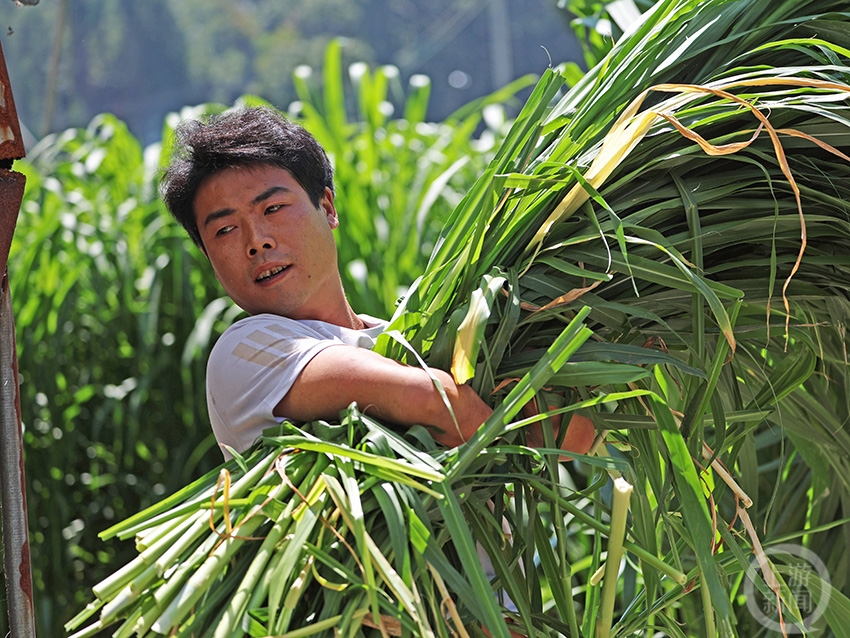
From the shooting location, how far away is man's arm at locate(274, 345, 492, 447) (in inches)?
31.1

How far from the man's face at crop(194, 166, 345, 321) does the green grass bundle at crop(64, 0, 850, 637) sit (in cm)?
17

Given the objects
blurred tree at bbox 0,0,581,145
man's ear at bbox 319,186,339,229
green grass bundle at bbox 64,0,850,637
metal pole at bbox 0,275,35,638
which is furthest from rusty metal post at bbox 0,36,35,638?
blurred tree at bbox 0,0,581,145

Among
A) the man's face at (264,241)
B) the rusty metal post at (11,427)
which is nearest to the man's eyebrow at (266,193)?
the man's face at (264,241)

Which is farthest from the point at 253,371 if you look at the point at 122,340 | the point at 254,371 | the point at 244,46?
the point at 244,46

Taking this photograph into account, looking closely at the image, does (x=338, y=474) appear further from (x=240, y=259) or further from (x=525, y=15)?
(x=525, y=15)

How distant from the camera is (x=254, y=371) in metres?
0.86

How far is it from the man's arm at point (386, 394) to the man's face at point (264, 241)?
7.3 inches

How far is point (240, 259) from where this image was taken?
3.22 ft

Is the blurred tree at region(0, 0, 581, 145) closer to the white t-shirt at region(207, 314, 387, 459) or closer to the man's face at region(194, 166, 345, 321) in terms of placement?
the man's face at region(194, 166, 345, 321)

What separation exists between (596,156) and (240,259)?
1.20 ft

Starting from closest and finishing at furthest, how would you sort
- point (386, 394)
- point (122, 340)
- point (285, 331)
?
point (386, 394) < point (285, 331) < point (122, 340)

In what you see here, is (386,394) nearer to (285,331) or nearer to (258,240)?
(285,331)

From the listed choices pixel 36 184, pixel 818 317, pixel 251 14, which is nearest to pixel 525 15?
pixel 251 14

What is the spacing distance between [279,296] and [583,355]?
331 millimetres
